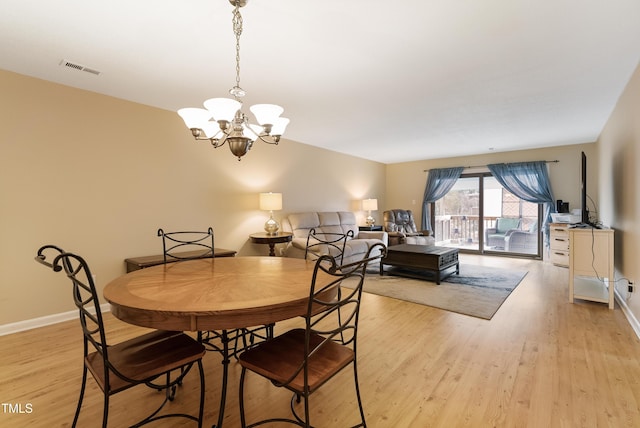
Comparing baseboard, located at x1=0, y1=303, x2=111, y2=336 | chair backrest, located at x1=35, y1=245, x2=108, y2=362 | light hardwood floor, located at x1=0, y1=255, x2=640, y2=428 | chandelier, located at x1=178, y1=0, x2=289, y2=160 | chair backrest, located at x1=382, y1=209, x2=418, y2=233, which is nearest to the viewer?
chair backrest, located at x1=35, y1=245, x2=108, y2=362

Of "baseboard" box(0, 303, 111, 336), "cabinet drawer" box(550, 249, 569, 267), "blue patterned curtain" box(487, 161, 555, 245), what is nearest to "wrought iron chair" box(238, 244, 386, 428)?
"baseboard" box(0, 303, 111, 336)

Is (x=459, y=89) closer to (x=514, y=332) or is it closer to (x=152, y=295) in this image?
(x=514, y=332)

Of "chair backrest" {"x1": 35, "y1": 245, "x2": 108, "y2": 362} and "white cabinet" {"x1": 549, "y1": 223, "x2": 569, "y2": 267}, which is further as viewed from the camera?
"white cabinet" {"x1": 549, "y1": 223, "x2": 569, "y2": 267}

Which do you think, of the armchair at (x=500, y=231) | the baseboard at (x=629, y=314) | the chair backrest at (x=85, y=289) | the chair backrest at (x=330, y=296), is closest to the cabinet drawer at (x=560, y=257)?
the armchair at (x=500, y=231)

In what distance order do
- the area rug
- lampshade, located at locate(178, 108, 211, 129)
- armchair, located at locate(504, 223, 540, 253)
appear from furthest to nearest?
armchair, located at locate(504, 223, 540, 253), the area rug, lampshade, located at locate(178, 108, 211, 129)

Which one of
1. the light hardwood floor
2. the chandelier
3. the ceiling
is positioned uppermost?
the ceiling

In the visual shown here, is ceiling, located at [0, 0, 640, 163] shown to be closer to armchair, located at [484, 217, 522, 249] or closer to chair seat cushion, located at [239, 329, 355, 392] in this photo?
chair seat cushion, located at [239, 329, 355, 392]

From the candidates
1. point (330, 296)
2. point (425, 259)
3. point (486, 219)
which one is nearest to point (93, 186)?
point (330, 296)

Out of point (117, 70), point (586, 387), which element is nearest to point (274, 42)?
point (117, 70)

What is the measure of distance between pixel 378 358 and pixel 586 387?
1.26 metres

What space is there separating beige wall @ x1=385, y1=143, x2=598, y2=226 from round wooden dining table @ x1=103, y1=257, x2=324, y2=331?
6344 millimetres

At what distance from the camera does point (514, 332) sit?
8.75 ft

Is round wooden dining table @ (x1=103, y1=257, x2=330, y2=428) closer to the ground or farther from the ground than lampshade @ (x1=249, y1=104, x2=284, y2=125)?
closer to the ground

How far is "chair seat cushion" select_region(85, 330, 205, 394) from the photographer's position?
1263mm
